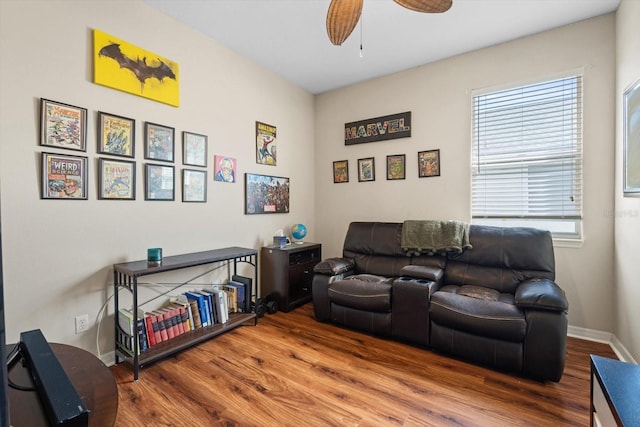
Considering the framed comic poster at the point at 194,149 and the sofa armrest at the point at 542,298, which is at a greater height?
the framed comic poster at the point at 194,149

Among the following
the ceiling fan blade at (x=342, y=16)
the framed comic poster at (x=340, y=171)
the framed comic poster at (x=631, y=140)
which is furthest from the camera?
the framed comic poster at (x=340, y=171)

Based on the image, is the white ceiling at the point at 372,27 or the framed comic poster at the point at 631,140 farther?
the white ceiling at the point at 372,27

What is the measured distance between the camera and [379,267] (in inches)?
128

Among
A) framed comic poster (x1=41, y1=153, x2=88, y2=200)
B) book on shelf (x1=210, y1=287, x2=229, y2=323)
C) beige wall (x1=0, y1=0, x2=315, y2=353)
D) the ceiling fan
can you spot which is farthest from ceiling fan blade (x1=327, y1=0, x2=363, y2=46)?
book on shelf (x1=210, y1=287, x2=229, y2=323)

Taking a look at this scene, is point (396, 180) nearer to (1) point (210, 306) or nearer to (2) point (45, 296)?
(1) point (210, 306)

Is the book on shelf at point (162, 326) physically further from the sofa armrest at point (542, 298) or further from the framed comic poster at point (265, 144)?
the sofa armrest at point (542, 298)

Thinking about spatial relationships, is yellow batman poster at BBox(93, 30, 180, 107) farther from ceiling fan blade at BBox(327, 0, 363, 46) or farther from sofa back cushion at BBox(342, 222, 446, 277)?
sofa back cushion at BBox(342, 222, 446, 277)

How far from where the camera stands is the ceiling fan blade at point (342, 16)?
1854 millimetres

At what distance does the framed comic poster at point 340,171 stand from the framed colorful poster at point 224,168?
1.45 metres

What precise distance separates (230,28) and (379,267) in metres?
2.77

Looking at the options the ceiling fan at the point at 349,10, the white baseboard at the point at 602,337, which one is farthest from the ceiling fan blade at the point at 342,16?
the white baseboard at the point at 602,337

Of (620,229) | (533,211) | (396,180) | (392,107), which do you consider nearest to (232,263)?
(396,180)

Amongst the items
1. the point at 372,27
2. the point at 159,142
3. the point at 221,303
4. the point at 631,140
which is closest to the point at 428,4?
the point at 372,27

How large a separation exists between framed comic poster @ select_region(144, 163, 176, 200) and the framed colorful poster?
0.45m
